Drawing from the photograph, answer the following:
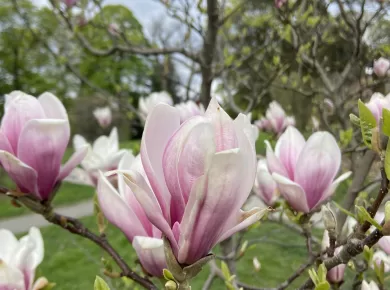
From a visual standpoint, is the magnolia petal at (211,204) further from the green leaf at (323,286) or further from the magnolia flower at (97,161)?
the magnolia flower at (97,161)

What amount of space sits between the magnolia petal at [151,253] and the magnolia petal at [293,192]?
0.28m

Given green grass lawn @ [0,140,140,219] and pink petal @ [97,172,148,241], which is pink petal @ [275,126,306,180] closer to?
pink petal @ [97,172,148,241]

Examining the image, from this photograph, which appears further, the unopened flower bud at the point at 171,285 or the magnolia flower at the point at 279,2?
the magnolia flower at the point at 279,2

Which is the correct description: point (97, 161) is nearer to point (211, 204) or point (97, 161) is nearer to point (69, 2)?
point (211, 204)

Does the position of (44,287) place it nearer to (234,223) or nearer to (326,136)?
(234,223)

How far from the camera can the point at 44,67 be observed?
1834cm

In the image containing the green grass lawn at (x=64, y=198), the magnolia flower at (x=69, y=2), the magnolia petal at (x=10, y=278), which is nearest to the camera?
the magnolia petal at (x=10, y=278)

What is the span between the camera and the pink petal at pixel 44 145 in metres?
0.69

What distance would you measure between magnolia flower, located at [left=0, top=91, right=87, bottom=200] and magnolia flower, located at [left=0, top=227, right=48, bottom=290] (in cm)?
9

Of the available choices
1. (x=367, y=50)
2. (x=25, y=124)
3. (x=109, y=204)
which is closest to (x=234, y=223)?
(x=109, y=204)

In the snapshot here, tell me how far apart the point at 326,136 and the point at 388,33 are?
6.78 feet

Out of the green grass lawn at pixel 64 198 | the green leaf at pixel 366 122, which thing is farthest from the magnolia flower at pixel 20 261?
the green grass lawn at pixel 64 198

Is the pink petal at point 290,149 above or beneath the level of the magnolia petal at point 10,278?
above

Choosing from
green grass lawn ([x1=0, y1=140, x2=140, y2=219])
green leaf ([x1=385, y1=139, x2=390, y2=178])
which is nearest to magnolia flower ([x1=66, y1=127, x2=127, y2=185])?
green leaf ([x1=385, y1=139, x2=390, y2=178])
